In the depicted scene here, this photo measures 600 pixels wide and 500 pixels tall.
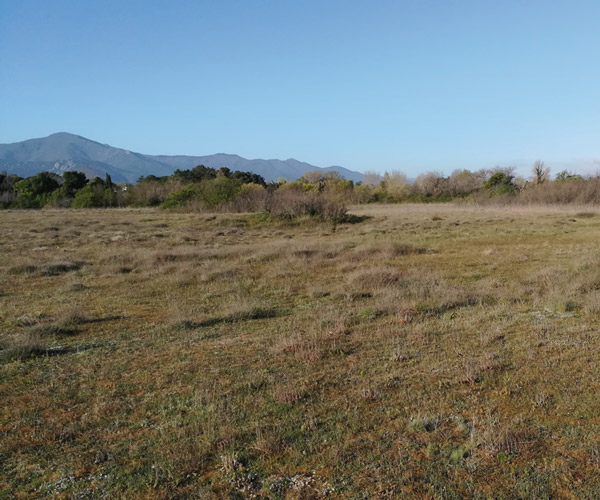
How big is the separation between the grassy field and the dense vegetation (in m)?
24.4

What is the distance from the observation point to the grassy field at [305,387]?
3.69 metres

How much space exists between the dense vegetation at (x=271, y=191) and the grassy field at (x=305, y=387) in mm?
24405

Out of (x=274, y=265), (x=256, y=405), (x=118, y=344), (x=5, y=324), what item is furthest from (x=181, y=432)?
(x=274, y=265)

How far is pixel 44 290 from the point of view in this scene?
12078 millimetres

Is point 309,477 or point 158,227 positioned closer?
point 309,477

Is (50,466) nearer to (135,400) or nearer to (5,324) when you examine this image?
(135,400)

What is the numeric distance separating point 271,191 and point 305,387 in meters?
38.8

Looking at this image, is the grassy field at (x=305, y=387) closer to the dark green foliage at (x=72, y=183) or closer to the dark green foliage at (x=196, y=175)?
the dark green foliage at (x=72, y=183)

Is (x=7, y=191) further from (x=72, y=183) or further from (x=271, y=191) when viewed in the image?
(x=271, y=191)

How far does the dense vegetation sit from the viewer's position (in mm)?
38312

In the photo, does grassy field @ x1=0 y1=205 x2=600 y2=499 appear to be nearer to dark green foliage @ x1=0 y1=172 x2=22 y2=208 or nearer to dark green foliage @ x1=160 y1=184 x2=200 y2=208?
dark green foliage @ x1=160 y1=184 x2=200 y2=208

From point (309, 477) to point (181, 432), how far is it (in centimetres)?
145

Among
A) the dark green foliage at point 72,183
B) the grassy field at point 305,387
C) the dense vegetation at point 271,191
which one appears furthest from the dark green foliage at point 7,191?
the grassy field at point 305,387

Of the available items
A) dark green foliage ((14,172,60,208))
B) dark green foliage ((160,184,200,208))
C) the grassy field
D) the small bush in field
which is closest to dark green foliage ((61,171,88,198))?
dark green foliage ((14,172,60,208))
